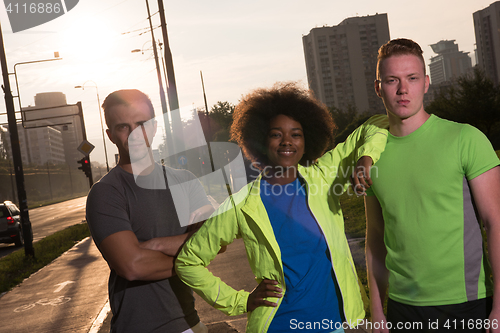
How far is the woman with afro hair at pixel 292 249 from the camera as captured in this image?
2.26 meters

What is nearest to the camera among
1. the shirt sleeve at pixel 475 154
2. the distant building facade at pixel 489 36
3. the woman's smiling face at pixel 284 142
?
the shirt sleeve at pixel 475 154

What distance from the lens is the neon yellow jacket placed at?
2277 mm

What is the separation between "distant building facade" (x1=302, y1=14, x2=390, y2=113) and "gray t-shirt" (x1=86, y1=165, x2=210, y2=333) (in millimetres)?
139143

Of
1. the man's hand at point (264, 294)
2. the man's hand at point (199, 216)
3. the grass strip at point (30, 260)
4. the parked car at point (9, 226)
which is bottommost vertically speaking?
the grass strip at point (30, 260)

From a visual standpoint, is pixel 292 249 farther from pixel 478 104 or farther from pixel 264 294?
pixel 478 104

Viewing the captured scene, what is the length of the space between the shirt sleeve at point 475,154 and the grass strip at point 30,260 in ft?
30.1

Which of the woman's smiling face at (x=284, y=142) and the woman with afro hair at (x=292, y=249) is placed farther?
the woman's smiling face at (x=284, y=142)

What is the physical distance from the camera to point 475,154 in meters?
2.18

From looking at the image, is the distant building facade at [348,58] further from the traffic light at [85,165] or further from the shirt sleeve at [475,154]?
Result: the shirt sleeve at [475,154]

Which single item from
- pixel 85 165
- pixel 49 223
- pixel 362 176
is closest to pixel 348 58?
pixel 49 223

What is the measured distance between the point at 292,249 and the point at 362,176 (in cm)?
50

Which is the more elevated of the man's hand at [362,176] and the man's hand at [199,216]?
the man's hand at [362,176]

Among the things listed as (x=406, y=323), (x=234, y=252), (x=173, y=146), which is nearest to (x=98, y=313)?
(x=234, y=252)

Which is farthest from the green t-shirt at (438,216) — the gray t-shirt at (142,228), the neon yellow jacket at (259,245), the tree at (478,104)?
the tree at (478,104)
